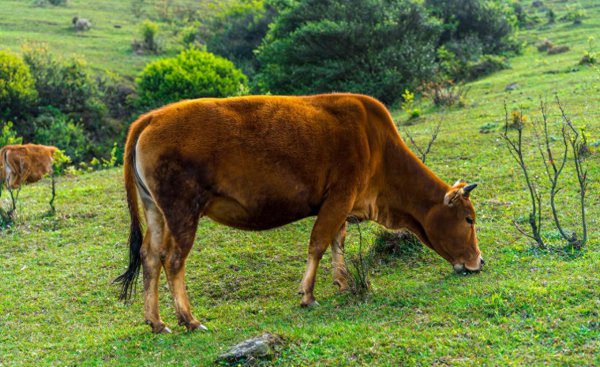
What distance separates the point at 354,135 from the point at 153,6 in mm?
51722

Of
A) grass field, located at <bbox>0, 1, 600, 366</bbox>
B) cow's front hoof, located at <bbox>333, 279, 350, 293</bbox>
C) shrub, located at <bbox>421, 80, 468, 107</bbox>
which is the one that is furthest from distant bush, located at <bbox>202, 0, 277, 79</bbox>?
cow's front hoof, located at <bbox>333, 279, 350, 293</bbox>

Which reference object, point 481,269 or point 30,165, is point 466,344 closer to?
point 481,269

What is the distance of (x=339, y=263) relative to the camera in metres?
8.10

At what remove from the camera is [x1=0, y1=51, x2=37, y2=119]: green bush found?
94.4 feet

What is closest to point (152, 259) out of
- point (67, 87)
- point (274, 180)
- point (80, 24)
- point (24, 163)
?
point (274, 180)

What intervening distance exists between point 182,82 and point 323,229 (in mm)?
23082

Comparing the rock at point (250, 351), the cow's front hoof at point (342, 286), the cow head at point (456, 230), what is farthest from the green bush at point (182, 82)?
the rock at point (250, 351)

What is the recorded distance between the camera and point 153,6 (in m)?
55.7

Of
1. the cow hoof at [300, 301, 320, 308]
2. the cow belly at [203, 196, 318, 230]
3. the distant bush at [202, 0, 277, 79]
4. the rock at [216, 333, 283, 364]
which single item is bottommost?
the distant bush at [202, 0, 277, 79]

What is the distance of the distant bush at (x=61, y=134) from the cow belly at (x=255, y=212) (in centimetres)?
2034

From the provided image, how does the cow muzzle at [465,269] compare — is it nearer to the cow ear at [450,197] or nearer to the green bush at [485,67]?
the cow ear at [450,197]

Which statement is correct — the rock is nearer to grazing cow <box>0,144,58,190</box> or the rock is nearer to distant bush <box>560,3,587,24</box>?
grazing cow <box>0,144,58,190</box>

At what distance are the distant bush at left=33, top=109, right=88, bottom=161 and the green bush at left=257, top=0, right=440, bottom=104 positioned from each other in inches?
333

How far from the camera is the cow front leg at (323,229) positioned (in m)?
7.41
